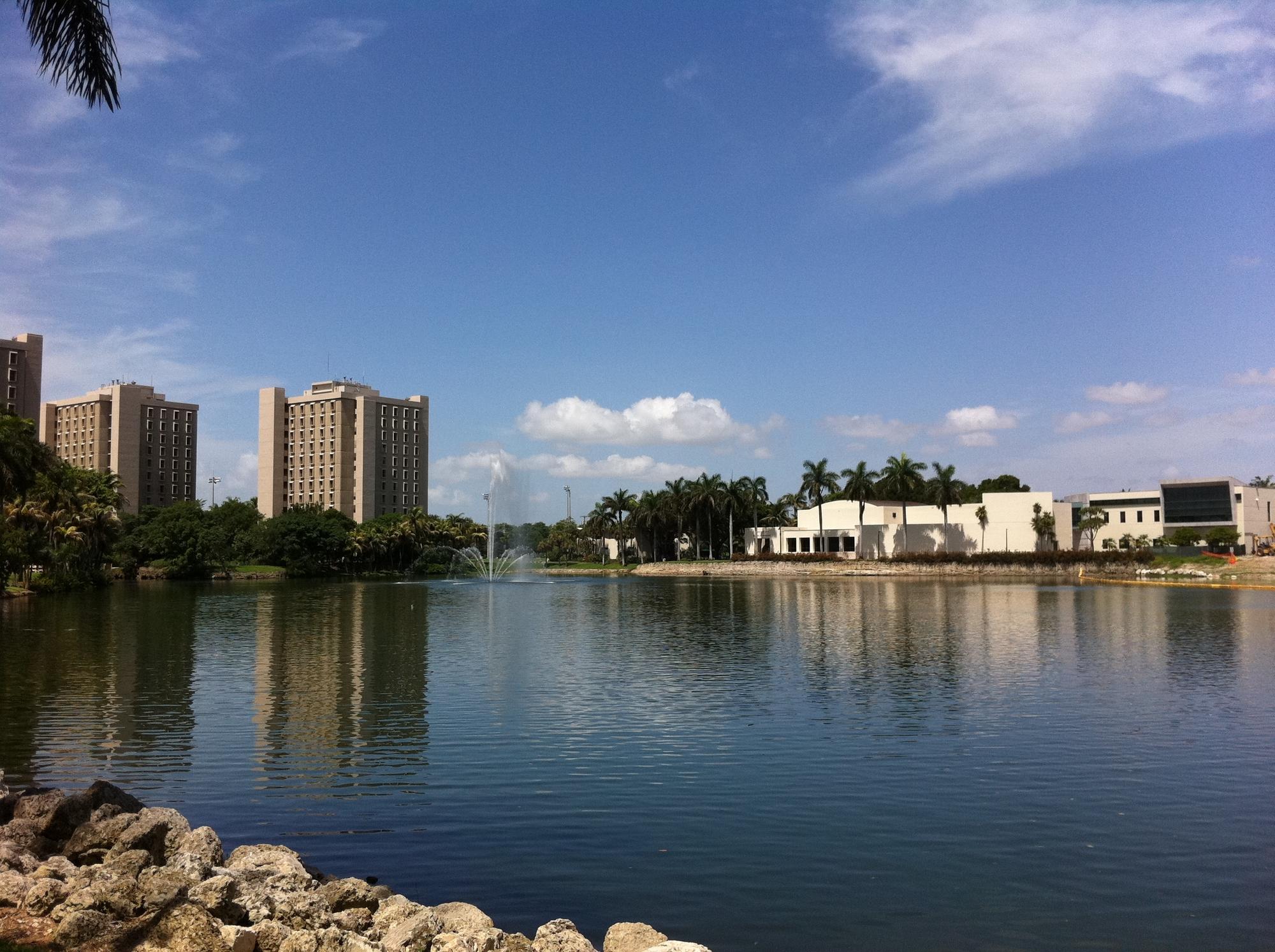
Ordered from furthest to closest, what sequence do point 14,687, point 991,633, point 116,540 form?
point 116,540 → point 991,633 → point 14,687

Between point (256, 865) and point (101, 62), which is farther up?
point (101, 62)

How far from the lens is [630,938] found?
359 inches

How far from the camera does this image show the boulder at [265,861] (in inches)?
420

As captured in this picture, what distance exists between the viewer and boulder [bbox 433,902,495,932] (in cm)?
936

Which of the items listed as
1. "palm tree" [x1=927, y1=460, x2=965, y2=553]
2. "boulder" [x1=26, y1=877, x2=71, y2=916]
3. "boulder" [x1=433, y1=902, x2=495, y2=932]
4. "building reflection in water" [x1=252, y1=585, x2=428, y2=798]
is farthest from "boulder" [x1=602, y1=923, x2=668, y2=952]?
"palm tree" [x1=927, y1=460, x2=965, y2=553]

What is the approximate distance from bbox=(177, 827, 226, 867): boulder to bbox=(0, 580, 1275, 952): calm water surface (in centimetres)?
144

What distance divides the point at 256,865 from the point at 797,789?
8545 mm

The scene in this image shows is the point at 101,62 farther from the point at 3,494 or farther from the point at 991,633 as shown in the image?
the point at 3,494

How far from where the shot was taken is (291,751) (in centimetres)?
1895

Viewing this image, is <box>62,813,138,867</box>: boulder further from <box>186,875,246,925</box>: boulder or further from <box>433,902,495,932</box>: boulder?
<box>433,902,495,932</box>: boulder

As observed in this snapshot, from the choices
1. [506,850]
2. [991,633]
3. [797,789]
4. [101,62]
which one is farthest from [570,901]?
[991,633]

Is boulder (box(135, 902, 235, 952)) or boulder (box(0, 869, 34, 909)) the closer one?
boulder (box(135, 902, 235, 952))

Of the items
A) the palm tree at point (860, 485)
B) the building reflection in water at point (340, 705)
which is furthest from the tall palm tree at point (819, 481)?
the building reflection in water at point (340, 705)

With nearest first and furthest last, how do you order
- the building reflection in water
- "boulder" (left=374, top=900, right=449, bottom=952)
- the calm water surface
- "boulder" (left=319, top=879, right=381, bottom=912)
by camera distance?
"boulder" (left=374, top=900, right=449, bottom=952) < "boulder" (left=319, top=879, right=381, bottom=912) < the calm water surface < the building reflection in water
